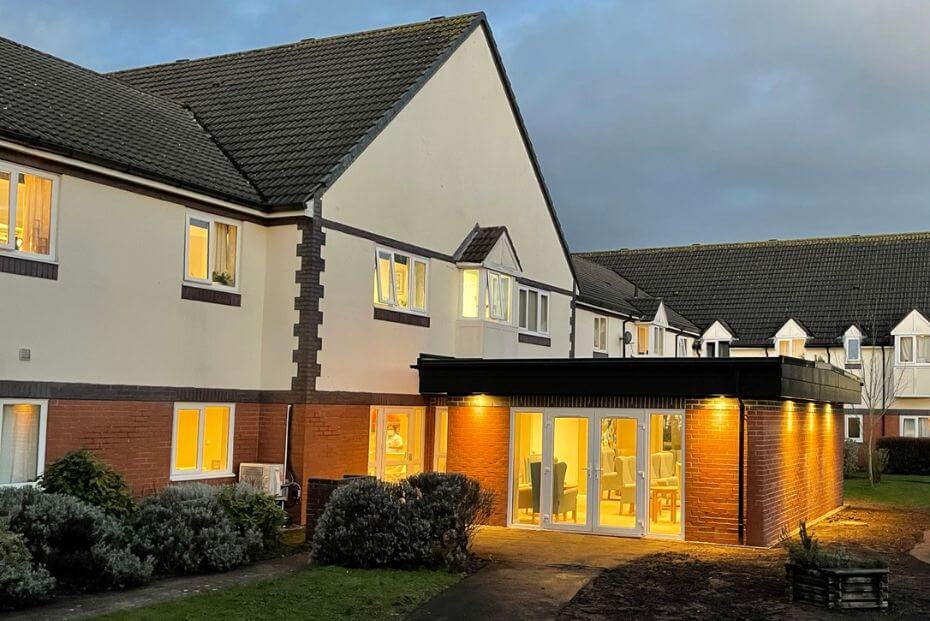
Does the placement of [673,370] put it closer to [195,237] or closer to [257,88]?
[195,237]

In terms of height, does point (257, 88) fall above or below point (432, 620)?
above

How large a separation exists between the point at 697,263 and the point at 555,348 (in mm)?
21495

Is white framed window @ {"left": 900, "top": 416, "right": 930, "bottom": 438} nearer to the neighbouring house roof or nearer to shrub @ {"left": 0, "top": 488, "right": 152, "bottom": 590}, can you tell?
the neighbouring house roof

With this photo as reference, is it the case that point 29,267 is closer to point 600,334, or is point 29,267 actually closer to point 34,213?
point 34,213

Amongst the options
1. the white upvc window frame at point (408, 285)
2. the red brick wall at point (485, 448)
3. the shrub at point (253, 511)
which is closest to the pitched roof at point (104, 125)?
the white upvc window frame at point (408, 285)

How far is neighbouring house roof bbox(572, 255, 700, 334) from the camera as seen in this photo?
32.9m

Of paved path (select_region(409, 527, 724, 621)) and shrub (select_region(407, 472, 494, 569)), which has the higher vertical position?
shrub (select_region(407, 472, 494, 569))

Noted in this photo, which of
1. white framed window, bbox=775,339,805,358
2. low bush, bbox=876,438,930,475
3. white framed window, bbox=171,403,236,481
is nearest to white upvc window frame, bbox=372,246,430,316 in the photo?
white framed window, bbox=171,403,236,481

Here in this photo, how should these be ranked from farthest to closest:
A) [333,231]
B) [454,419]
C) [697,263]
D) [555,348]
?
1. [697,263]
2. [555,348]
3. [454,419]
4. [333,231]

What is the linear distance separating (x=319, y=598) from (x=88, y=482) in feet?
13.6

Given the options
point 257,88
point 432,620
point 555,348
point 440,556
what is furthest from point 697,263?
point 432,620

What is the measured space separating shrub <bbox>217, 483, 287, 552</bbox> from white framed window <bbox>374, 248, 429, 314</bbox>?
216 inches

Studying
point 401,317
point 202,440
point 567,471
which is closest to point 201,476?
point 202,440

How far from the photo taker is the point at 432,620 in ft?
36.3
